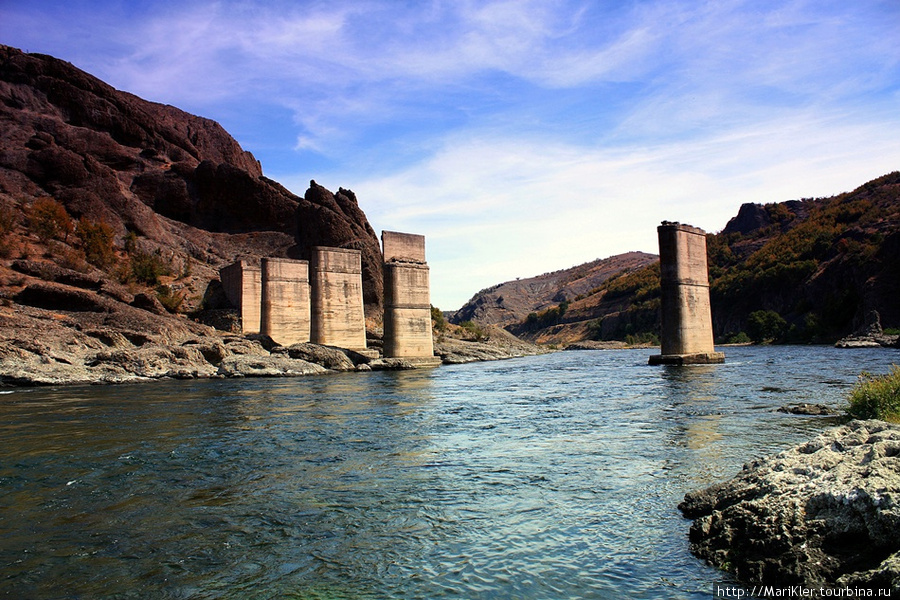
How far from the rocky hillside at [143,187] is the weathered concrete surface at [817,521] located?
54.5 meters

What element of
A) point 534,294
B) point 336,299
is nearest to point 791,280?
point 336,299

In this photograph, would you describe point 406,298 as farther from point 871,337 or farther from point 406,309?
point 871,337

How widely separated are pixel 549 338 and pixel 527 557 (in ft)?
392

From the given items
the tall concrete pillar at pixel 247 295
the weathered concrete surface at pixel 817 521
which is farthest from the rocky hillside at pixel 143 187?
the weathered concrete surface at pixel 817 521

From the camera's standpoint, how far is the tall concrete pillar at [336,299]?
3925 centimetres

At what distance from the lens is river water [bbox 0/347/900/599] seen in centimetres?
523

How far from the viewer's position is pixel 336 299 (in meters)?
40.0

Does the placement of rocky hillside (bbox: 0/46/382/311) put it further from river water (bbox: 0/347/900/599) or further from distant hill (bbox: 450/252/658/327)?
distant hill (bbox: 450/252/658/327)

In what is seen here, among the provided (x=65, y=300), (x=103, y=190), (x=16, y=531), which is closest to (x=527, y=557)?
(x=16, y=531)

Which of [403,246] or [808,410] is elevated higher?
[403,246]

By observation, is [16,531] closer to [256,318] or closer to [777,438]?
[777,438]

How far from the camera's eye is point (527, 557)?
5645 millimetres

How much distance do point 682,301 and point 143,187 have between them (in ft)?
198

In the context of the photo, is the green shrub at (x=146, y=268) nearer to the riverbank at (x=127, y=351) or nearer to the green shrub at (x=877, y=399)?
the riverbank at (x=127, y=351)
